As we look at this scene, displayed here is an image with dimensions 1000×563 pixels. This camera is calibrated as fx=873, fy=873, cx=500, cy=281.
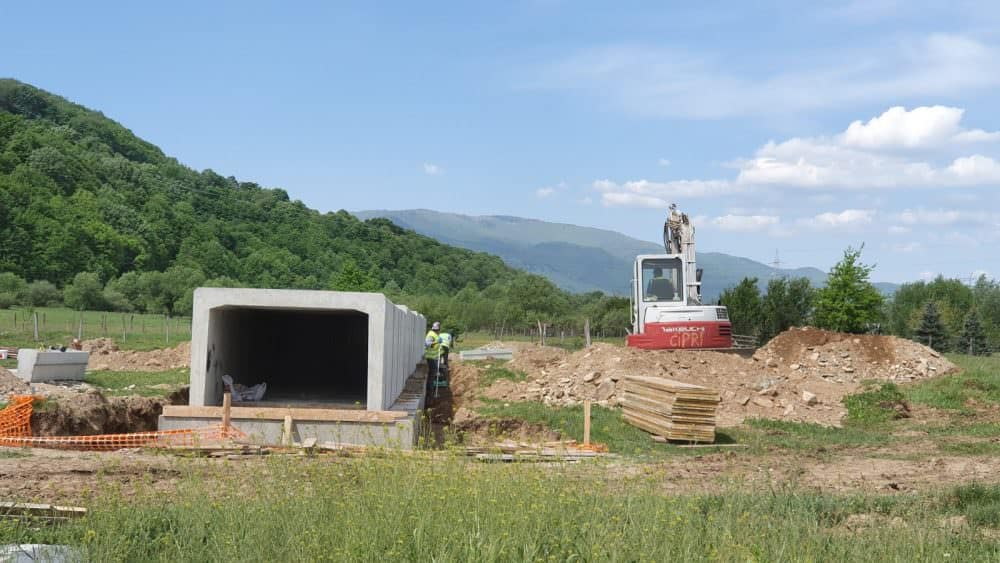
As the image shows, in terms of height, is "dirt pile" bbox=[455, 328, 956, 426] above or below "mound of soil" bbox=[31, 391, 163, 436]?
above

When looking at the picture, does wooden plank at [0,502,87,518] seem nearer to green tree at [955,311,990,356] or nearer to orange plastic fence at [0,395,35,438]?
orange plastic fence at [0,395,35,438]

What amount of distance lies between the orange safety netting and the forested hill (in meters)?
52.6

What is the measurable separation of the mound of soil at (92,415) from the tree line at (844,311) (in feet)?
95.1

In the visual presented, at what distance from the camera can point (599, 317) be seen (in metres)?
84.8

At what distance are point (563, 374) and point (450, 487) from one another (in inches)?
641

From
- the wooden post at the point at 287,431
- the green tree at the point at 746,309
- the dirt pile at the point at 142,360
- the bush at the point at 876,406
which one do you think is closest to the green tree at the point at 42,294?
the dirt pile at the point at 142,360

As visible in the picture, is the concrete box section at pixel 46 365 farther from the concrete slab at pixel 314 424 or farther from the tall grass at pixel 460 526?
the tall grass at pixel 460 526

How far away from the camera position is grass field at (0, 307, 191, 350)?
35844mm

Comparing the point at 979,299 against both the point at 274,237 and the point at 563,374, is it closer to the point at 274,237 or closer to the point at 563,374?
the point at 274,237

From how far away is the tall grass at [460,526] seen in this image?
6.05m

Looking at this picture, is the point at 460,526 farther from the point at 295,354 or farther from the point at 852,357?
the point at 852,357

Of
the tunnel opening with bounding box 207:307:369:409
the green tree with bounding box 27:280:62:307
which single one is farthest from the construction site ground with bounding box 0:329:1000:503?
the green tree with bounding box 27:280:62:307

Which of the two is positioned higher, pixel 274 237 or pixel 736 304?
pixel 274 237

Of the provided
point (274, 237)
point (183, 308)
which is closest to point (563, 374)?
point (183, 308)
